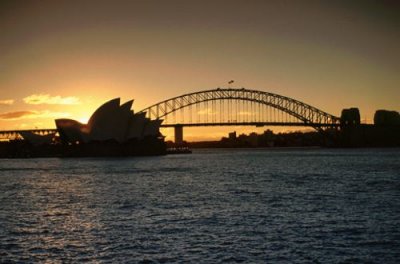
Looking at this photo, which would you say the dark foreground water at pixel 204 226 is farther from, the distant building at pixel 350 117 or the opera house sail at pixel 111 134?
the distant building at pixel 350 117

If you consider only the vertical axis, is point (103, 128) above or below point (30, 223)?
above

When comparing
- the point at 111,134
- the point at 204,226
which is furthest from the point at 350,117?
the point at 204,226

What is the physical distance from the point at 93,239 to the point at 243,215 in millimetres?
7402

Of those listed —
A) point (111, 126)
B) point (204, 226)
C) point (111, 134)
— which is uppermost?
point (111, 126)

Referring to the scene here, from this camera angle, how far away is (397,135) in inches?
7023

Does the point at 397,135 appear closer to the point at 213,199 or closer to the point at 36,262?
the point at 213,199

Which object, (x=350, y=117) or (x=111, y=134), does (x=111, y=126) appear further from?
(x=350, y=117)

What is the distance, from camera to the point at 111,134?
106m

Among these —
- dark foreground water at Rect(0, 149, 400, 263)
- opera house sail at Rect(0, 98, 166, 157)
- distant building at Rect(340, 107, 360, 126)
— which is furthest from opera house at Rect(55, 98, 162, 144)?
distant building at Rect(340, 107, 360, 126)

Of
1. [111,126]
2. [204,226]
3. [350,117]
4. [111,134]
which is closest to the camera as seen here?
[204,226]

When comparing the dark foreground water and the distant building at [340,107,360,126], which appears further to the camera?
the distant building at [340,107,360,126]

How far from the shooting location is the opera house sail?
102250mm

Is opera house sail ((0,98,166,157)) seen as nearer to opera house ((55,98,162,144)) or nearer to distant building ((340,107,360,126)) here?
opera house ((55,98,162,144))

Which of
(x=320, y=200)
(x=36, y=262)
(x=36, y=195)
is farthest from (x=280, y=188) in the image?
(x=36, y=262)
